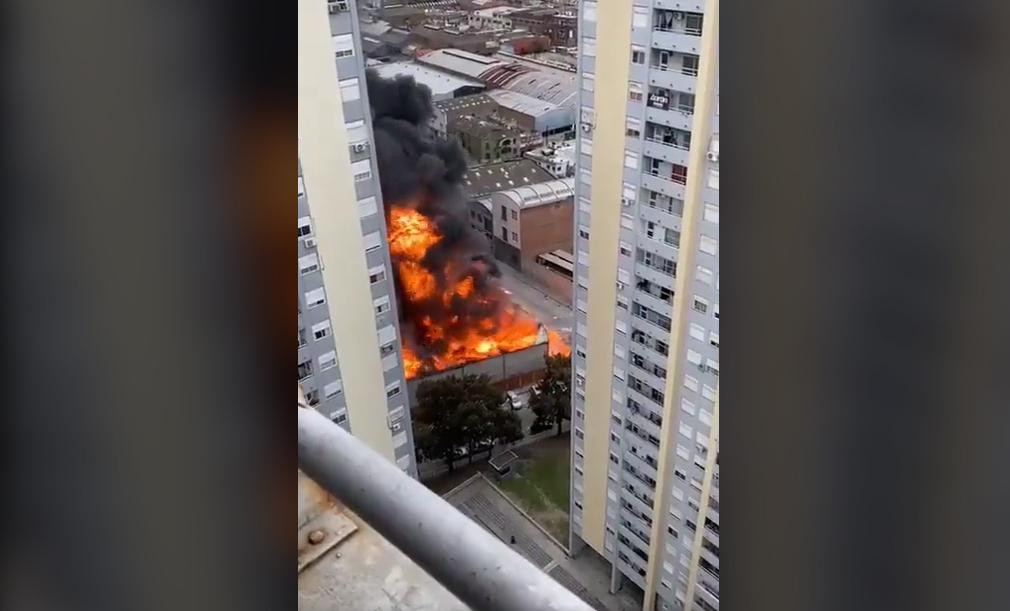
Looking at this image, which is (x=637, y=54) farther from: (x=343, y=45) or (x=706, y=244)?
(x=343, y=45)

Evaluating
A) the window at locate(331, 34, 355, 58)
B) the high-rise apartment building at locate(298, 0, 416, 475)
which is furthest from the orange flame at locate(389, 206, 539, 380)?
the window at locate(331, 34, 355, 58)

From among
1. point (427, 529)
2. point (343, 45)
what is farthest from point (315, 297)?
point (427, 529)

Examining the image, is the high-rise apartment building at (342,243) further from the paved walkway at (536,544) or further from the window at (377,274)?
the paved walkway at (536,544)

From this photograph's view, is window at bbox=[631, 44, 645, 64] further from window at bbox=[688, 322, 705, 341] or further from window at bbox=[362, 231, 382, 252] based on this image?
window at bbox=[362, 231, 382, 252]
